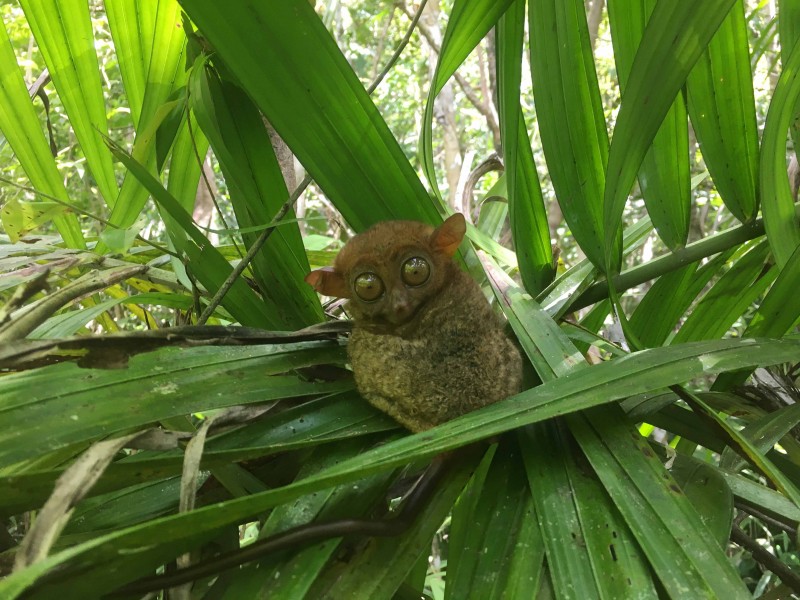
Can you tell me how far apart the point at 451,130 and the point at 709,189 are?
9.78 ft

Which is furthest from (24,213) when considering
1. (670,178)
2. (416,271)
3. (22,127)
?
(670,178)

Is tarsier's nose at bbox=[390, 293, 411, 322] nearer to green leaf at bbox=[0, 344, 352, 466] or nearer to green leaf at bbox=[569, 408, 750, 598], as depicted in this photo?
green leaf at bbox=[0, 344, 352, 466]

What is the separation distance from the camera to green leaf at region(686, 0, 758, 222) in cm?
138

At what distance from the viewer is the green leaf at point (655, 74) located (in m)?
0.96

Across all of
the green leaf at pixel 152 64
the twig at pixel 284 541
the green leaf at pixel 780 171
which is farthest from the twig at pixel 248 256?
the green leaf at pixel 780 171

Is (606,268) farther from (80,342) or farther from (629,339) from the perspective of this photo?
(80,342)

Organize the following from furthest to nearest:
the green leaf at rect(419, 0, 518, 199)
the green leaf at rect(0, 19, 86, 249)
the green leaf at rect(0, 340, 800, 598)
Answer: the green leaf at rect(0, 19, 86, 249)
the green leaf at rect(419, 0, 518, 199)
the green leaf at rect(0, 340, 800, 598)

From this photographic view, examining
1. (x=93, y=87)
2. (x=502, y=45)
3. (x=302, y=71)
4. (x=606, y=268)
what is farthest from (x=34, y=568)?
(x=93, y=87)

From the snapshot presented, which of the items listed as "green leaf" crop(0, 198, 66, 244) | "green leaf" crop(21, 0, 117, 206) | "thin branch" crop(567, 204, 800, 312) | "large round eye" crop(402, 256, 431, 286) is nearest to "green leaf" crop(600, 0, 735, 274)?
"thin branch" crop(567, 204, 800, 312)

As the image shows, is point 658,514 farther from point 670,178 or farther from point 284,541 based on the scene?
point 670,178

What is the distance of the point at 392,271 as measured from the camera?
4.95 feet

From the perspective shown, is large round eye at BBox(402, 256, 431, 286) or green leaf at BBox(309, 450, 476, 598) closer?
green leaf at BBox(309, 450, 476, 598)

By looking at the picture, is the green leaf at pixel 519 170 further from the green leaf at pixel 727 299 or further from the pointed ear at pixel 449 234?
the green leaf at pixel 727 299

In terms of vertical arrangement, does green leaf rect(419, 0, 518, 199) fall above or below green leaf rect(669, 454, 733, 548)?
above
